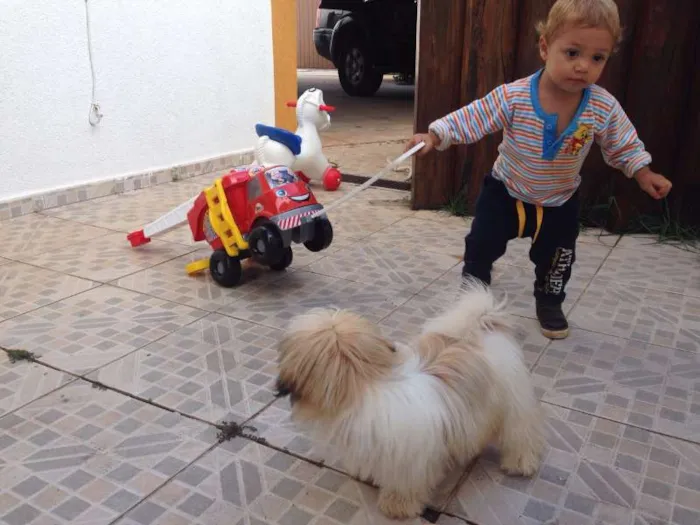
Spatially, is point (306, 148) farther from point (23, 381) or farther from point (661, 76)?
point (23, 381)

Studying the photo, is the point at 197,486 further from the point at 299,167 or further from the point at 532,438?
the point at 299,167

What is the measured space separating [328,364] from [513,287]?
2.06 metres

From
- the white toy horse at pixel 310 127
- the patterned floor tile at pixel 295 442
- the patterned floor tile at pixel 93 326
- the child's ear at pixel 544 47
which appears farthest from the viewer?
the white toy horse at pixel 310 127

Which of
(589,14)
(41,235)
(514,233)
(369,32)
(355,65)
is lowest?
(41,235)

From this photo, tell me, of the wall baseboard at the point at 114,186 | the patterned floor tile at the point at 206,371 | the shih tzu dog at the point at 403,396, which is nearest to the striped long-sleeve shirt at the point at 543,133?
the shih tzu dog at the point at 403,396

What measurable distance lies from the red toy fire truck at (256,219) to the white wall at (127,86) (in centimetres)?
197

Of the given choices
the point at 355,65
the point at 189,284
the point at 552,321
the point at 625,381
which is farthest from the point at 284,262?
the point at 355,65

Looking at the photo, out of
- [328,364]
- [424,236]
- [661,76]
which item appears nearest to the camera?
[328,364]

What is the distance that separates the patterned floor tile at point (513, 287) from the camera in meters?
3.23

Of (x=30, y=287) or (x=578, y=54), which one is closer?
(x=578, y=54)

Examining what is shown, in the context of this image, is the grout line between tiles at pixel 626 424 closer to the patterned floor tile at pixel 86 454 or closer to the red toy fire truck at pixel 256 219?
the patterned floor tile at pixel 86 454

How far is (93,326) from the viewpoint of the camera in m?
2.91

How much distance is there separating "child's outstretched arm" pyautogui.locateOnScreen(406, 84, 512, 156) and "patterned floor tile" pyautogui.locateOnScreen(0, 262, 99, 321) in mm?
1884

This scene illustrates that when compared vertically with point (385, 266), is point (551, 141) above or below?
above
